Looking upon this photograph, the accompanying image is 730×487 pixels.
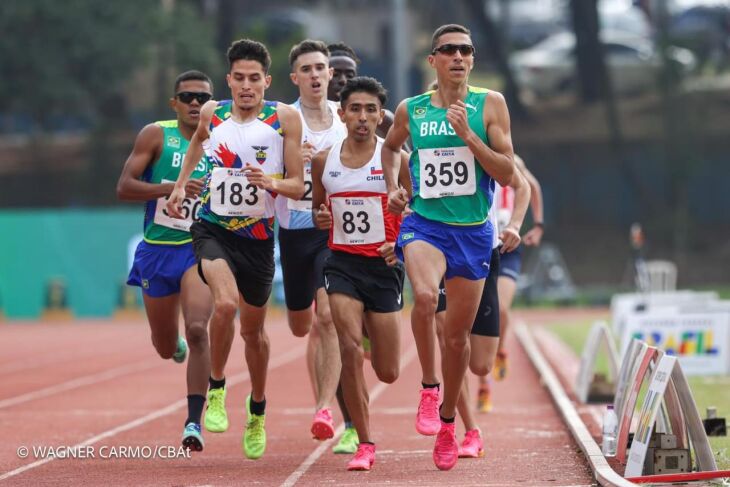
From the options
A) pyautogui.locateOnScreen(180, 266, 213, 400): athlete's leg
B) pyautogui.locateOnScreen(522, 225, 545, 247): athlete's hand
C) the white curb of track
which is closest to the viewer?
the white curb of track

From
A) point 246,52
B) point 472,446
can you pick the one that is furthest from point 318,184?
point 472,446


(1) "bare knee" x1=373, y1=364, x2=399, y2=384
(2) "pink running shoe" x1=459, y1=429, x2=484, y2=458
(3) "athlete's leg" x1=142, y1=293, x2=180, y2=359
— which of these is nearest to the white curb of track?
(2) "pink running shoe" x1=459, y1=429, x2=484, y2=458

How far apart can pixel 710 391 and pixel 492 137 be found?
6.56 m

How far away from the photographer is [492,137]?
885 cm

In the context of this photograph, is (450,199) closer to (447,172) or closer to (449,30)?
(447,172)

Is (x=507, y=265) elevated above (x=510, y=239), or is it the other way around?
(x=510, y=239)

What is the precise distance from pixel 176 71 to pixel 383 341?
123ft

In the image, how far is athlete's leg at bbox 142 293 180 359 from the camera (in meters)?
10.7

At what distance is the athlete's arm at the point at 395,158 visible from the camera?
8.96 metres

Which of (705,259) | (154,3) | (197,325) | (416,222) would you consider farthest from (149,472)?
(154,3)

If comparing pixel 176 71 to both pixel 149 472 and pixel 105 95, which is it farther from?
pixel 149 472

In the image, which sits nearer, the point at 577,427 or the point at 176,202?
the point at 176,202

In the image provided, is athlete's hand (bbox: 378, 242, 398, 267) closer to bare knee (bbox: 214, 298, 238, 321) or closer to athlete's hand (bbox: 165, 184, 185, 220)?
bare knee (bbox: 214, 298, 238, 321)

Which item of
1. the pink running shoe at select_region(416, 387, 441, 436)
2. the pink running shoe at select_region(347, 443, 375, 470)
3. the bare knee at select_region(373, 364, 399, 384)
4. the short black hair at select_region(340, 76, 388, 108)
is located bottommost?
the pink running shoe at select_region(347, 443, 375, 470)
